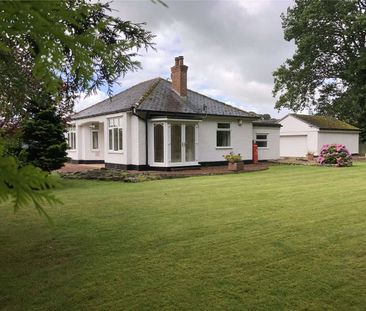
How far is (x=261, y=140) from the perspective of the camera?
2583 cm

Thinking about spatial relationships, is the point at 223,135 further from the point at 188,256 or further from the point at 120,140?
the point at 188,256

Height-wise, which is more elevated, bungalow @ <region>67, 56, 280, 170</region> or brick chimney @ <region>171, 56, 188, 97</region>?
brick chimney @ <region>171, 56, 188, 97</region>

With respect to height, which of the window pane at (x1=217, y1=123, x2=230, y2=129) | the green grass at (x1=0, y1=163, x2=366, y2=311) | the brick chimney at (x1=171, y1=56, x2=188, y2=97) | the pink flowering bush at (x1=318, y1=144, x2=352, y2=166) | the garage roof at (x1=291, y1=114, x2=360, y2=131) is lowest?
the green grass at (x1=0, y1=163, x2=366, y2=311)

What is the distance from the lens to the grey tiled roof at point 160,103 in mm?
19580

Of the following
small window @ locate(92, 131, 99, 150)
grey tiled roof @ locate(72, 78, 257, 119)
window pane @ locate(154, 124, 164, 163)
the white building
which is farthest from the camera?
the white building

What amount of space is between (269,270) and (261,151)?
21.9 m

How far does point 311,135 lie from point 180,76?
49.5ft

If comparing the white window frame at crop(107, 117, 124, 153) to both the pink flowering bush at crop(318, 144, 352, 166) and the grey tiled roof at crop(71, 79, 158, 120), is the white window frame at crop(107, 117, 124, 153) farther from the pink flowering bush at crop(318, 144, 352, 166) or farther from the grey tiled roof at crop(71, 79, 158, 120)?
the pink flowering bush at crop(318, 144, 352, 166)

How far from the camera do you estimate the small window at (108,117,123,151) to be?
19.9 m

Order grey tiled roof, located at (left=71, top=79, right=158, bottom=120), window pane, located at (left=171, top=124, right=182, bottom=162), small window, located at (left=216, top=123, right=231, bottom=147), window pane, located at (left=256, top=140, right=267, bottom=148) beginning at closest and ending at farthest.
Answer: window pane, located at (left=171, top=124, right=182, bottom=162) < grey tiled roof, located at (left=71, top=79, right=158, bottom=120) < small window, located at (left=216, top=123, right=231, bottom=147) < window pane, located at (left=256, top=140, right=267, bottom=148)

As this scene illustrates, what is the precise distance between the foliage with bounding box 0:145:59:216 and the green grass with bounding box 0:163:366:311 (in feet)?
1.59

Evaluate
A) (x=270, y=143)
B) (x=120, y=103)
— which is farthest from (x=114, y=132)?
(x=270, y=143)

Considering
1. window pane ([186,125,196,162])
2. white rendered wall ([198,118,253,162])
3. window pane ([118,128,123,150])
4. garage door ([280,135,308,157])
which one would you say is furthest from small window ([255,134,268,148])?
window pane ([118,128,123,150])

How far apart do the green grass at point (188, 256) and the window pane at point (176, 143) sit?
9.94 m
